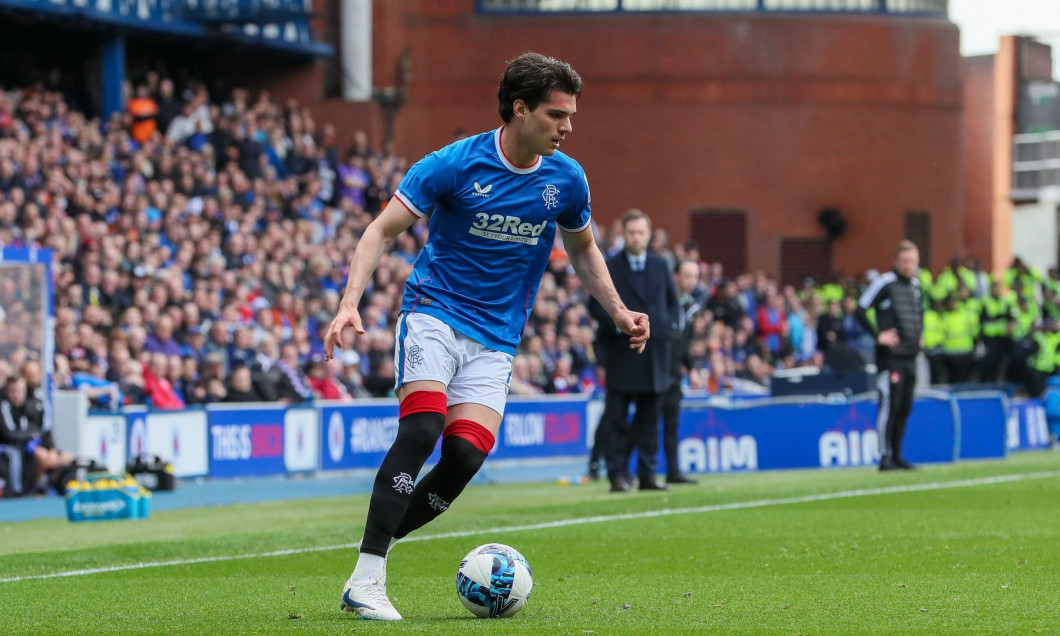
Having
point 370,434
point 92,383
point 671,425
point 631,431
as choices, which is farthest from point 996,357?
point 92,383

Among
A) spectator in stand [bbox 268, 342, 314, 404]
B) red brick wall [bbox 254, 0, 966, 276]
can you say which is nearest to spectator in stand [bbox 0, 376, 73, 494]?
spectator in stand [bbox 268, 342, 314, 404]

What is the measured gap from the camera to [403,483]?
673cm

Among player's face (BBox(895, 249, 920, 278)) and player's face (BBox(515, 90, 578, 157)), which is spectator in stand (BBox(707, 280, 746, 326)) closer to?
player's face (BBox(895, 249, 920, 278))

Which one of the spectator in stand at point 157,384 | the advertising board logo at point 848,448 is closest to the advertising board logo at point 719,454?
the advertising board logo at point 848,448

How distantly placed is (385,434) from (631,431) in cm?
593

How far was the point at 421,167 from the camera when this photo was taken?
6852 mm

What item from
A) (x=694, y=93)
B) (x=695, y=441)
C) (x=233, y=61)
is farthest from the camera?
(x=694, y=93)

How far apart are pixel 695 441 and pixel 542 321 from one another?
752cm

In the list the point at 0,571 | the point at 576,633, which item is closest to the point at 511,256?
the point at 576,633

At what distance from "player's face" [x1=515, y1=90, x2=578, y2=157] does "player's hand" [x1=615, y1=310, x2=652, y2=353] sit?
0.79 metres

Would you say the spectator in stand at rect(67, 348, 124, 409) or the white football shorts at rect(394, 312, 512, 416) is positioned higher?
the white football shorts at rect(394, 312, 512, 416)

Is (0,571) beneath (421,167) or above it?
beneath

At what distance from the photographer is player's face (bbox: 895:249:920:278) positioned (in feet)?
54.0

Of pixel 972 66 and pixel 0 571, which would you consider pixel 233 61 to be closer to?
pixel 0 571
